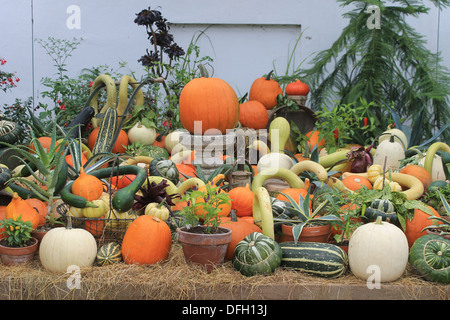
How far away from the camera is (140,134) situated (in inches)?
214

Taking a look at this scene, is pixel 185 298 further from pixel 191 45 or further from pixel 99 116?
pixel 191 45

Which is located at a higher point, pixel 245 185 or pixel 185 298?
pixel 245 185

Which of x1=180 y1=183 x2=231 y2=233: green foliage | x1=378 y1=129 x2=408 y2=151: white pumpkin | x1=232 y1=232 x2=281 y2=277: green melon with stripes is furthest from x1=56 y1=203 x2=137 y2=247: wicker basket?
x1=378 y1=129 x2=408 y2=151: white pumpkin

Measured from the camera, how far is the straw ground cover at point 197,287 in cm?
280

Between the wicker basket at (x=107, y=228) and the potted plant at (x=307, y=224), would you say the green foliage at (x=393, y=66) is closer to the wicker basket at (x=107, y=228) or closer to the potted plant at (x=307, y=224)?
the potted plant at (x=307, y=224)

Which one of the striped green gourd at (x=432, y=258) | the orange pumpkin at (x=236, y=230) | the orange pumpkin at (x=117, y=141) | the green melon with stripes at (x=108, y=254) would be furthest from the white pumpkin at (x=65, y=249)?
the orange pumpkin at (x=117, y=141)

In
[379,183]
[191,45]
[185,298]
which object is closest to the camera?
[185,298]

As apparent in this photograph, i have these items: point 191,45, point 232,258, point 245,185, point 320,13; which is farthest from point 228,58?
point 232,258

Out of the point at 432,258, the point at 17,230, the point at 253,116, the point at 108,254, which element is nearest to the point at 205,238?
the point at 108,254

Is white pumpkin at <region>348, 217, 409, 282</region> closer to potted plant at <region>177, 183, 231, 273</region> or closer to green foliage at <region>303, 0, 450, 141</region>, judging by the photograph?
potted plant at <region>177, 183, 231, 273</region>

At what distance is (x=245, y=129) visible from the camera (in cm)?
553

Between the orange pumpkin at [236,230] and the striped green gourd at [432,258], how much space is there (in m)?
0.97

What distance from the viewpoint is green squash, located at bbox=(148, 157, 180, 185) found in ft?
13.5

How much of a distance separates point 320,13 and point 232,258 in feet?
13.6
